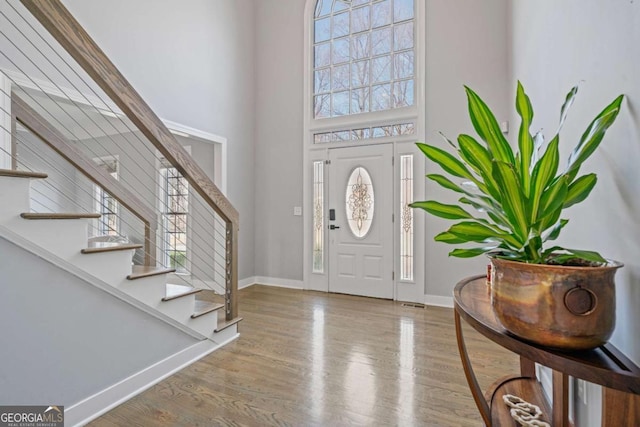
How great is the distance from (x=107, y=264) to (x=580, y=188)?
7.06 feet

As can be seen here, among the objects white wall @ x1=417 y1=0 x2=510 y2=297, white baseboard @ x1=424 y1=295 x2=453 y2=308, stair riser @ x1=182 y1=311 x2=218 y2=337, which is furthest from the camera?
white baseboard @ x1=424 y1=295 x2=453 y2=308

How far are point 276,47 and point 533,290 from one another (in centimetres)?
496

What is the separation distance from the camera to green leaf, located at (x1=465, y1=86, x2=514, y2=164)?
0.96 m

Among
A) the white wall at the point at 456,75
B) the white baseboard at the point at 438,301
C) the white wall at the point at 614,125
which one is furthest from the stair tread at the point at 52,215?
the white baseboard at the point at 438,301

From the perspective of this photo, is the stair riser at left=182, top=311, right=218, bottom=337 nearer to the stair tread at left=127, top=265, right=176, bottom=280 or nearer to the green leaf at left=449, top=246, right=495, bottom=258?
the stair tread at left=127, top=265, right=176, bottom=280

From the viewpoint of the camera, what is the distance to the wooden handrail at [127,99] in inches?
55.1

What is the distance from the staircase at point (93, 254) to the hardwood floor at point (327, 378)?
411 millimetres

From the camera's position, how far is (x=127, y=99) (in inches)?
68.7

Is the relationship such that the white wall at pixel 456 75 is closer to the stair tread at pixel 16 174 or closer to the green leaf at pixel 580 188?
the green leaf at pixel 580 188

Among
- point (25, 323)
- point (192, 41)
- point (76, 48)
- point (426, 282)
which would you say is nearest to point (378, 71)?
point (192, 41)

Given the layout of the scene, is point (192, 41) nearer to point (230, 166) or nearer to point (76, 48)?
point (230, 166)

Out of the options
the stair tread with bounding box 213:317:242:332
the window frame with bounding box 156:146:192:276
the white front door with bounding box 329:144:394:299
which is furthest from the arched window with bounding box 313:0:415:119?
the stair tread with bounding box 213:317:242:332

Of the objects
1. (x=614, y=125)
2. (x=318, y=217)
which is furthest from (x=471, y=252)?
(x=318, y=217)

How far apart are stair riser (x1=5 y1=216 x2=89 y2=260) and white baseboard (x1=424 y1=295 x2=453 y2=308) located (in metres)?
3.48
